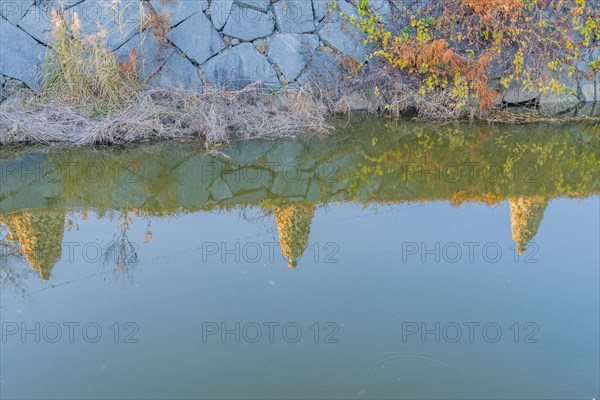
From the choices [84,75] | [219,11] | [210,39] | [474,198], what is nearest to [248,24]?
[219,11]

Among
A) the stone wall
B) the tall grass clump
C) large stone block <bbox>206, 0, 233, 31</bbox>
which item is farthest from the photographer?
large stone block <bbox>206, 0, 233, 31</bbox>

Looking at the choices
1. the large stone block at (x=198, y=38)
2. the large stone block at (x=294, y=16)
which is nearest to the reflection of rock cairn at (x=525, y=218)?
the large stone block at (x=294, y=16)

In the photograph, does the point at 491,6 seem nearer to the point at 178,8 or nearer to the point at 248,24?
the point at 248,24

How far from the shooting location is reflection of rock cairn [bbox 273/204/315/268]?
6551 mm

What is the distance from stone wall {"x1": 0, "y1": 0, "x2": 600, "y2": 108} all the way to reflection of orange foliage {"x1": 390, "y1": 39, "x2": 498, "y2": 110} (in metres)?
0.69

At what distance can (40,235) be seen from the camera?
22.4 feet

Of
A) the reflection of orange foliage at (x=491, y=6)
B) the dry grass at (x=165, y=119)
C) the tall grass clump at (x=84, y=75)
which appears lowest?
the dry grass at (x=165, y=119)

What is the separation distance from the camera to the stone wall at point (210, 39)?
32.8ft

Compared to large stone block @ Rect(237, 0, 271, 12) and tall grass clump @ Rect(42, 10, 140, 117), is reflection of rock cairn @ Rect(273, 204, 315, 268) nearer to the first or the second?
tall grass clump @ Rect(42, 10, 140, 117)

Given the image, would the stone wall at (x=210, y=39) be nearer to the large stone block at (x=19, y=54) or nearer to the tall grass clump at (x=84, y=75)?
the large stone block at (x=19, y=54)

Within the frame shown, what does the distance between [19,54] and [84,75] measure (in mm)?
1113

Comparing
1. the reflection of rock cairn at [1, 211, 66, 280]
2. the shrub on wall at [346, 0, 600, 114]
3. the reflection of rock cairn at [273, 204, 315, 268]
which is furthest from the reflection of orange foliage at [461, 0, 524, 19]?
the reflection of rock cairn at [1, 211, 66, 280]

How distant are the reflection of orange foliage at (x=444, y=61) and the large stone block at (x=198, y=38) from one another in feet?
7.66

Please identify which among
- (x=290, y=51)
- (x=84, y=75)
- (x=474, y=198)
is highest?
(x=290, y=51)
